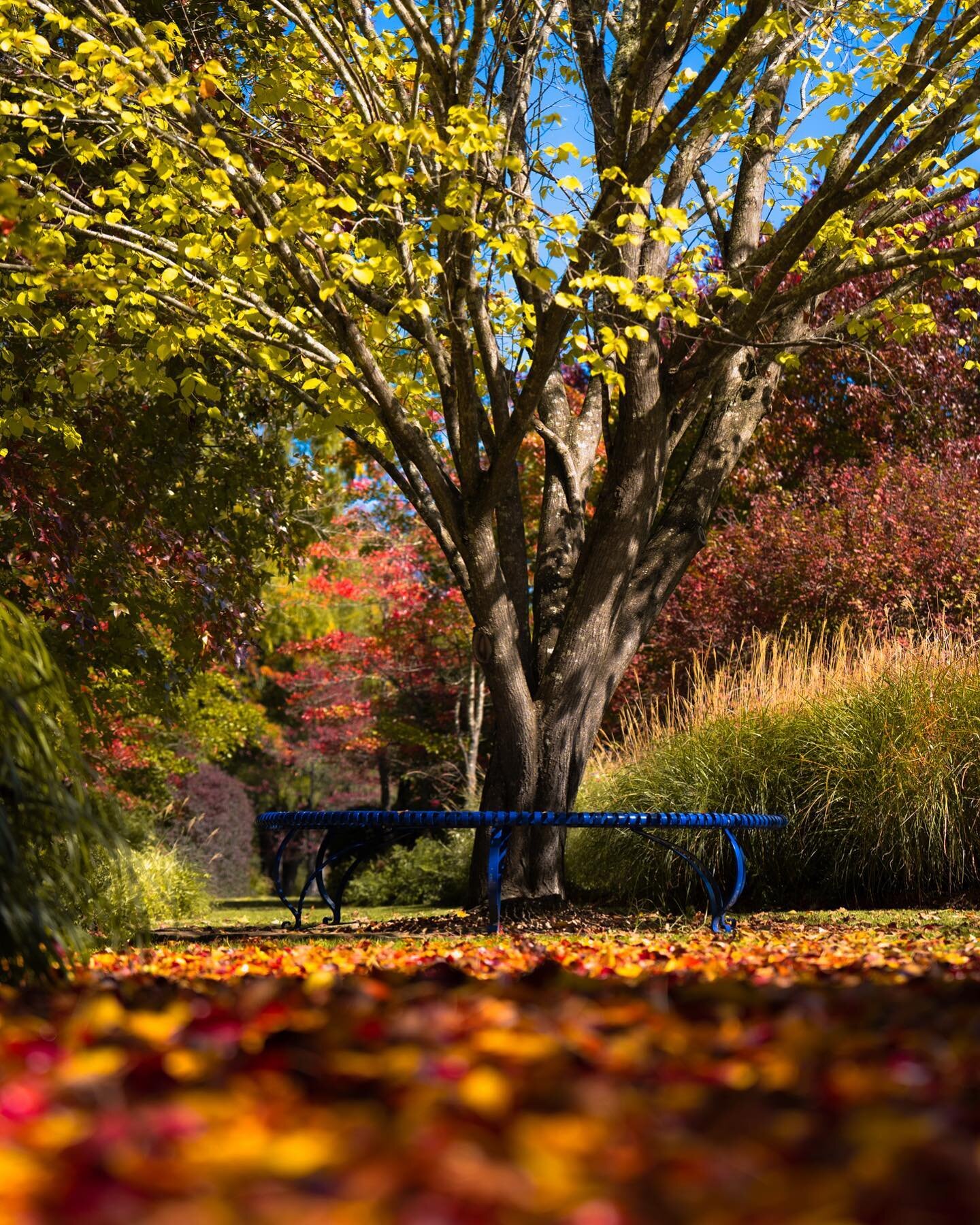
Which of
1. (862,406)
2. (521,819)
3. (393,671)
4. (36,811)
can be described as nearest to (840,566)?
(862,406)

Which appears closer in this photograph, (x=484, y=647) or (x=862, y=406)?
(x=484, y=647)

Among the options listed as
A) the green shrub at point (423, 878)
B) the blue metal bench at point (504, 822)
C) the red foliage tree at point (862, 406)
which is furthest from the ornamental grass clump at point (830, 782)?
the red foliage tree at point (862, 406)

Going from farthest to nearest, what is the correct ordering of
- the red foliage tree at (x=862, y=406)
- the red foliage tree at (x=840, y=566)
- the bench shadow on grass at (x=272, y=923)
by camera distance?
the red foliage tree at (x=862, y=406) → the red foliage tree at (x=840, y=566) → the bench shadow on grass at (x=272, y=923)

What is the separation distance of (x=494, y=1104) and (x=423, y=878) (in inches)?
364

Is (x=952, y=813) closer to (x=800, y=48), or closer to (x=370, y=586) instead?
(x=800, y=48)

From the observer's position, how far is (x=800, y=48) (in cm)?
673

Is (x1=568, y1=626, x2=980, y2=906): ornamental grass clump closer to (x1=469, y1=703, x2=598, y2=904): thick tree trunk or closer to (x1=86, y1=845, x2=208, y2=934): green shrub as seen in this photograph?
(x1=469, y1=703, x2=598, y2=904): thick tree trunk

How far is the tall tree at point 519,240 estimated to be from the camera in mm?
4680

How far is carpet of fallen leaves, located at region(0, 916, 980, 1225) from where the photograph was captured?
0.91 m

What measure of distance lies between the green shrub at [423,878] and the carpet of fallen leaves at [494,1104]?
7.80 meters

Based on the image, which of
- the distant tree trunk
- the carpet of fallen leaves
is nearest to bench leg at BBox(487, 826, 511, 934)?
the carpet of fallen leaves

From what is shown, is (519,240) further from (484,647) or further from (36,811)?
(36,811)

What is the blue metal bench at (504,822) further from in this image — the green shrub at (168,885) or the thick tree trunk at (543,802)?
the green shrub at (168,885)

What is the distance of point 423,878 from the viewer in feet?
33.2
